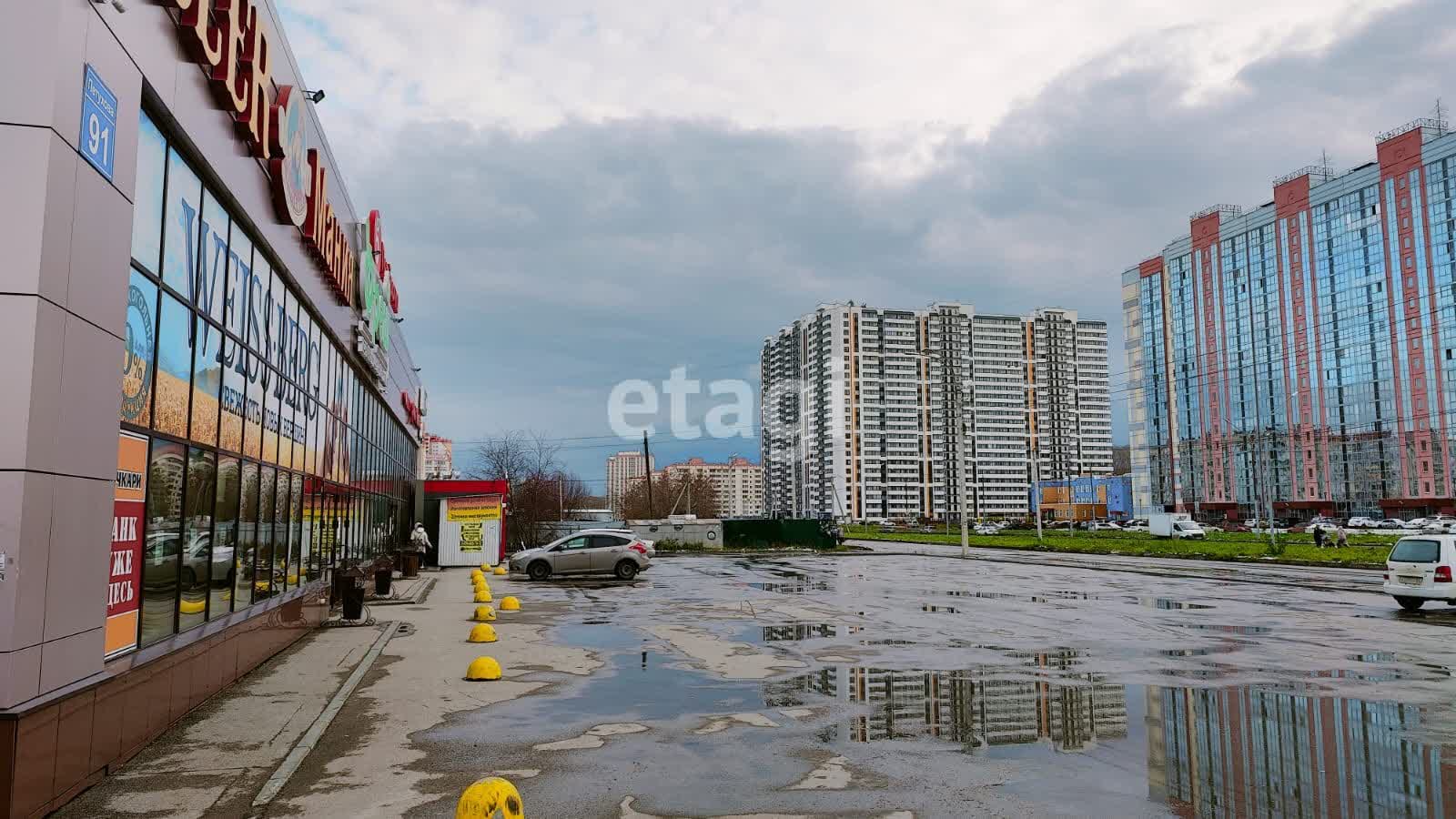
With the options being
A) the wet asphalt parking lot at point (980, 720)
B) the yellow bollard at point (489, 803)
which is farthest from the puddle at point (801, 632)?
the yellow bollard at point (489, 803)

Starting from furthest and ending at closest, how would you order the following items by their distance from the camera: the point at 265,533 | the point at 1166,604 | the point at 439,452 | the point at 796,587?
the point at 439,452
the point at 796,587
the point at 1166,604
the point at 265,533

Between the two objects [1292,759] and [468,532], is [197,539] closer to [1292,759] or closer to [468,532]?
[1292,759]

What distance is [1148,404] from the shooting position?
5438 inches

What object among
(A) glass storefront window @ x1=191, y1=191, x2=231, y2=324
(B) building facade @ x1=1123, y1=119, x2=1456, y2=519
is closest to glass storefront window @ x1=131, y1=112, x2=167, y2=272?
(A) glass storefront window @ x1=191, y1=191, x2=231, y2=324

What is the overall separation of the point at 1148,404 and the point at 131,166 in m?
147

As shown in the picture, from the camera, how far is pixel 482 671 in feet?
37.4

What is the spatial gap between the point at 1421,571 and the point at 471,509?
105 feet

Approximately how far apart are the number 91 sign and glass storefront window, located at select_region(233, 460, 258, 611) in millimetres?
5652

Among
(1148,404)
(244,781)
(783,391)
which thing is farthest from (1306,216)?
(244,781)

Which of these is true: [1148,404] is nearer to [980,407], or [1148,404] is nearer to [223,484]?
[980,407]

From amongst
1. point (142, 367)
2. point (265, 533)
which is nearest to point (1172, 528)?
point (265, 533)

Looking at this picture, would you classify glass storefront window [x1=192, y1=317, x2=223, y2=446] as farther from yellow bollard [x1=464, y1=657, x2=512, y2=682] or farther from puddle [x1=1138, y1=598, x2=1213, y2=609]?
puddle [x1=1138, y1=598, x2=1213, y2=609]

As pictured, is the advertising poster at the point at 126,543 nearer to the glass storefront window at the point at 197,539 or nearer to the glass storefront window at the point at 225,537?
the glass storefront window at the point at 197,539

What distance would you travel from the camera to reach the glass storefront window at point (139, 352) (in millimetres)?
7602
